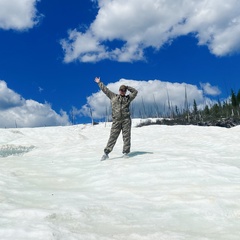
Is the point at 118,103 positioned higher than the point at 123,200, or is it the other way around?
the point at 118,103

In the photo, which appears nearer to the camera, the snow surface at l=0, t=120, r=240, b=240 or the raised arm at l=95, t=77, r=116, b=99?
the snow surface at l=0, t=120, r=240, b=240

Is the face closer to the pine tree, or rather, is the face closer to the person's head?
the person's head

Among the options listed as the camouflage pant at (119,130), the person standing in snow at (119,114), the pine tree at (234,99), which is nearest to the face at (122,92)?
the person standing in snow at (119,114)

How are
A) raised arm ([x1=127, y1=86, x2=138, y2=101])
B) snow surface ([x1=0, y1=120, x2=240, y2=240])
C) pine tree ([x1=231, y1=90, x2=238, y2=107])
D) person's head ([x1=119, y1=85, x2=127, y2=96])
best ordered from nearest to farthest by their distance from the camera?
snow surface ([x1=0, y1=120, x2=240, y2=240]) → person's head ([x1=119, y1=85, x2=127, y2=96]) → raised arm ([x1=127, y1=86, x2=138, y2=101]) → pine tree ([x1=231, y1=90, x2=238, y2=107])

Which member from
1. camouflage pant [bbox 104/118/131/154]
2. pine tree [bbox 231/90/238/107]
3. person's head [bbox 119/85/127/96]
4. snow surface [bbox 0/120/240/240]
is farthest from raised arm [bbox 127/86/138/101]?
pine tree [bbox 231/90/238/107]

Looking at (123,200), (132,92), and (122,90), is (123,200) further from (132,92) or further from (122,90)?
(132,92)

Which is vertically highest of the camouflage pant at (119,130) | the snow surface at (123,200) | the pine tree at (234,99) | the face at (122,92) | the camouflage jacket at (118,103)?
the pine tree at (234,99)

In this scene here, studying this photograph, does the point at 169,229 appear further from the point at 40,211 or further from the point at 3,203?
the point at 3,203

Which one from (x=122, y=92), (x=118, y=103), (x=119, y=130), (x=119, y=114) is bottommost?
(x=119, y=130)

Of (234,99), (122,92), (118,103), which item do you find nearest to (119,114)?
(118,103)

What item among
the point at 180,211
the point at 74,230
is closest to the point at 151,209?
the point at 180,211

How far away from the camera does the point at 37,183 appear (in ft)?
27.2

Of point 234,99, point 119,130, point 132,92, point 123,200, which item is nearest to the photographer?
point 123,200

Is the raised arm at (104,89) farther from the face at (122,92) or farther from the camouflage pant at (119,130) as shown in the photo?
the camouflage pant at (119,130)
